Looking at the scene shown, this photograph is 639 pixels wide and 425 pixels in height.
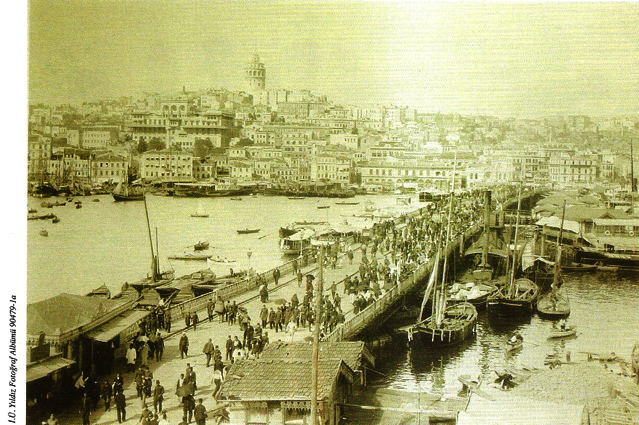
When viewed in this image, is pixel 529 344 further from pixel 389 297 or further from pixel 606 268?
pixel 389 297

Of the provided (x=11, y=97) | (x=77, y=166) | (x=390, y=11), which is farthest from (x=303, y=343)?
(x=11, y=97)

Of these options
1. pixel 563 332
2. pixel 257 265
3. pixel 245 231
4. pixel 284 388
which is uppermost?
pixel 245 231

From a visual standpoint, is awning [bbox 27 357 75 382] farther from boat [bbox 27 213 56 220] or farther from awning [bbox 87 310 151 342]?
boat [bbox 27 213 56 220]

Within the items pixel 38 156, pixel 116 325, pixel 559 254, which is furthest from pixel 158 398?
pixel 559 254

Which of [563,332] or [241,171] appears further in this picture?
[241,171]

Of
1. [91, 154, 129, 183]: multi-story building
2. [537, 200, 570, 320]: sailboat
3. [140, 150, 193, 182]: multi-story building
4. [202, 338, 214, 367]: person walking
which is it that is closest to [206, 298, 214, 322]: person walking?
[202, 338, 214, 367]: person walking

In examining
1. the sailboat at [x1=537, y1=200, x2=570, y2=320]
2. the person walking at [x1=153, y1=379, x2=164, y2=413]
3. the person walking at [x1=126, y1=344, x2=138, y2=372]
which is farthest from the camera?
the sailboat at [x1=537, y1=200, x2=570, y2=320]

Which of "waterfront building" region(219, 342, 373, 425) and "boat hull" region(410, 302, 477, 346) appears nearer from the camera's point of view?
"waterfront building" region(219, 342, 373, 425)

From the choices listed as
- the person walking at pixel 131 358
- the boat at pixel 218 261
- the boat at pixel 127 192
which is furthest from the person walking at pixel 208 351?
the boat at pixel 127 192
